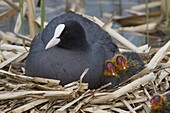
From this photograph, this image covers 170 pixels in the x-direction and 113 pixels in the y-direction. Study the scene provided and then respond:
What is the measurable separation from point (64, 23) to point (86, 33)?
412 millimetres

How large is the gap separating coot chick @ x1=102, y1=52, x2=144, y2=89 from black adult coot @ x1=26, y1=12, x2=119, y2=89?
6cm

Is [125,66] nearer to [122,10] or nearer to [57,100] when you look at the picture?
[57,100]

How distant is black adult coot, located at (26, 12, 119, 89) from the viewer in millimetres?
4699

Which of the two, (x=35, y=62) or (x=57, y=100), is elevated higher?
(x=35, y=62)

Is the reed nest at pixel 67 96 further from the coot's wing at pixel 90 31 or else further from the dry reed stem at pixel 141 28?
the dry reed stem at pixel 141 28

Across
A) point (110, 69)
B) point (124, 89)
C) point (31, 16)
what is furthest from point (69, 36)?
point (31, 16)

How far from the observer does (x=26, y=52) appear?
17.9 ft

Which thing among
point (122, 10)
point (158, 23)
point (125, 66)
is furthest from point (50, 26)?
point (122, 10)

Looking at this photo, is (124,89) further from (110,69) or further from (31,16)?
(31,16)

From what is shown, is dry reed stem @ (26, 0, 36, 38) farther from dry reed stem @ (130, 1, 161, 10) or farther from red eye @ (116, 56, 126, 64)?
dry reed stem @ (130, 1, 161, 10)

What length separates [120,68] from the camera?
A: 4.79 m

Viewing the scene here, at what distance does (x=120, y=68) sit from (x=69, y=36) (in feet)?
1.39

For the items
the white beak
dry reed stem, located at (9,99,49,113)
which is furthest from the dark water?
dry reed stem, located at (9,99,49,113)

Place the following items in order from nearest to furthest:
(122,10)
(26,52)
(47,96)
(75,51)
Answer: (47,96), (75,51), (26,52), (122,10)
